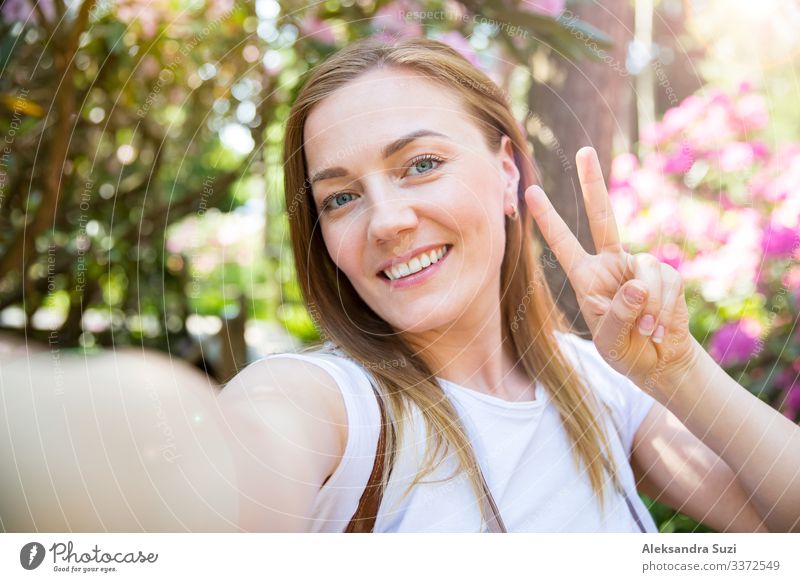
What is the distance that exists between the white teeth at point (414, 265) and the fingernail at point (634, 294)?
0.55 feet

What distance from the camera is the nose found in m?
0.65

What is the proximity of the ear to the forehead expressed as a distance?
55 mm

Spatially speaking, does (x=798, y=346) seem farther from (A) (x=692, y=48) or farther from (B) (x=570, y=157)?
(A) (x=692, y=48)

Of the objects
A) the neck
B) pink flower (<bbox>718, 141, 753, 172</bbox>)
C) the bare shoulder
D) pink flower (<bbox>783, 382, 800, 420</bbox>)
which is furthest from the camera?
pink flower (<bbox>718, 141, 753, 172</bbox>)

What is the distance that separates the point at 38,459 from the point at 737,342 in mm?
883

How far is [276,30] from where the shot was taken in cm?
92

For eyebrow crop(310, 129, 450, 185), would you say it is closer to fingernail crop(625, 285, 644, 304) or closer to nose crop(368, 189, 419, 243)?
nose crop(368, 189, 419, 243)

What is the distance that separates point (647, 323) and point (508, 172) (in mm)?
186

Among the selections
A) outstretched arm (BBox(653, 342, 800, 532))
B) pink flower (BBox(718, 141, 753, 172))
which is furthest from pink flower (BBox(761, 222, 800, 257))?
outstretched arm (BBox(653, 342, 800, 532))

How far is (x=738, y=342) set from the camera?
107 cm

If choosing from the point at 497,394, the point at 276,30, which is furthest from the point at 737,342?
the point at 276,30

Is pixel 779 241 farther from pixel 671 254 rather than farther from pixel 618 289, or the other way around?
pixel 618 289

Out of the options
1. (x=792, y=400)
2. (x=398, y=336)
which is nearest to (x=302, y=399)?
(x=398, y=336)

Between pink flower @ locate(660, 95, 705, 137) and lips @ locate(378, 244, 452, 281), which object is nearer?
lips @ locate(378, 244, 452, 281)
